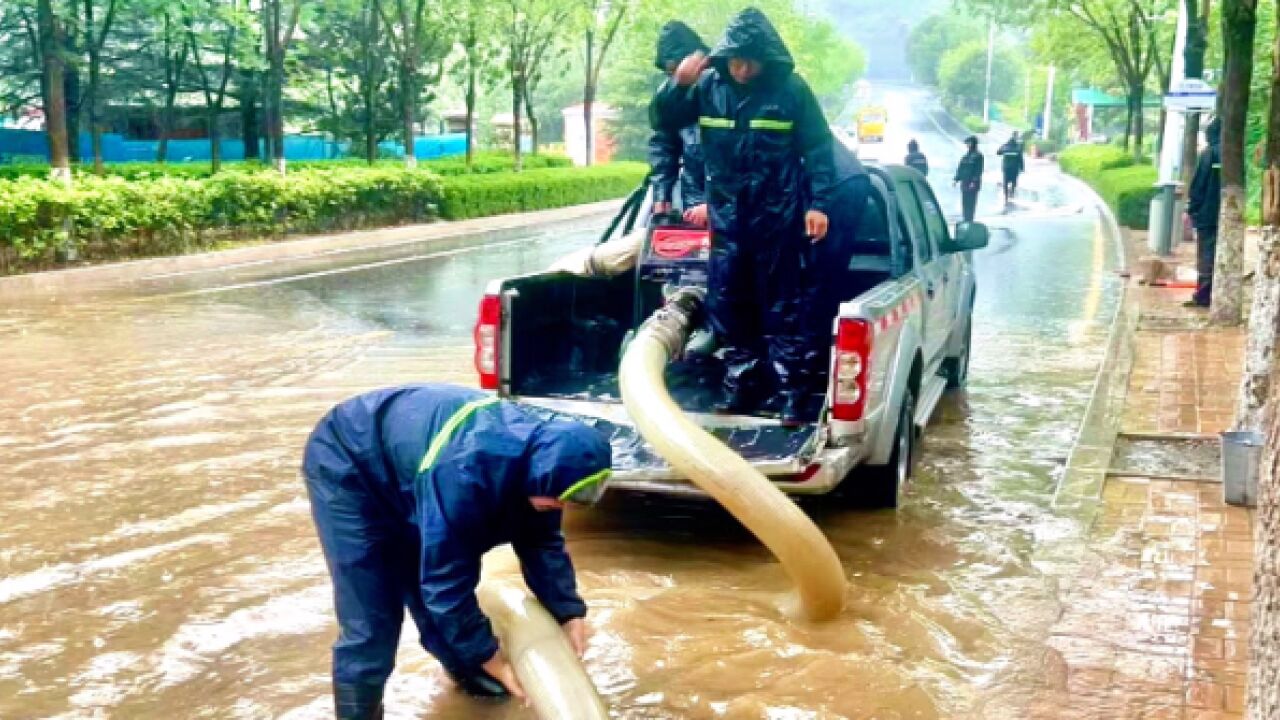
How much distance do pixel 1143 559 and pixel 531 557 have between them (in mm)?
2968

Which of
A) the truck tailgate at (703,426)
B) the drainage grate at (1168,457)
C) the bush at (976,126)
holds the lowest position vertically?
the drainage grate at (1168,457)

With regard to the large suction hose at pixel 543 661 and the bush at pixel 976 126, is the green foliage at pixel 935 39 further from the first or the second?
the large suction hose at pixel 543 661

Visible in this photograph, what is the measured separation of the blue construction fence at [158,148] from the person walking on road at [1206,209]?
81.5ft

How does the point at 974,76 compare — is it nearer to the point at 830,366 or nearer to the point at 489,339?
the point at 489,339

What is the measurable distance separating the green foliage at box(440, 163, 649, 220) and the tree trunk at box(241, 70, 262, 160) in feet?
26.4

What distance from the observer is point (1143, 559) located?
5309mm

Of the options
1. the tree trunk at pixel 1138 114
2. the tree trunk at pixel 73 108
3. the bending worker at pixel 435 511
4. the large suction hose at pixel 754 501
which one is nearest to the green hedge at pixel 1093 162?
the tree trunk at pixel 1138 114

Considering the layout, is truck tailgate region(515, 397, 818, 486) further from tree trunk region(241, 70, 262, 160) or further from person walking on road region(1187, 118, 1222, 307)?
tree trunk region(241, 70, 262, 160)

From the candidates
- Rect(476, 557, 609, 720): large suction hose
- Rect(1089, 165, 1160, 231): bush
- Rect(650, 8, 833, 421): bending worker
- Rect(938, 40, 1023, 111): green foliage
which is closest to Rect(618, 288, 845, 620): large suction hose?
Rect(476, 557, 609, 720): large suction hose

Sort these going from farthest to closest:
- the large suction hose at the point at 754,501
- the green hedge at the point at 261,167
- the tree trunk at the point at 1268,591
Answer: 1. the green hedge at the point at 261,167
2. the large suction hose at the point at 754,501
3. the tree trunk at the point at 1268,591

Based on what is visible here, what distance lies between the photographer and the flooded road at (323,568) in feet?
13.7

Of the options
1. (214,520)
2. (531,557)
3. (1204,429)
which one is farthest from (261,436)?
(1204,429)

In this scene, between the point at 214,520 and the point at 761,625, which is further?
the point at 214,520

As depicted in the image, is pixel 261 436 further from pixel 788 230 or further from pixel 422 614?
pixel 422 614
